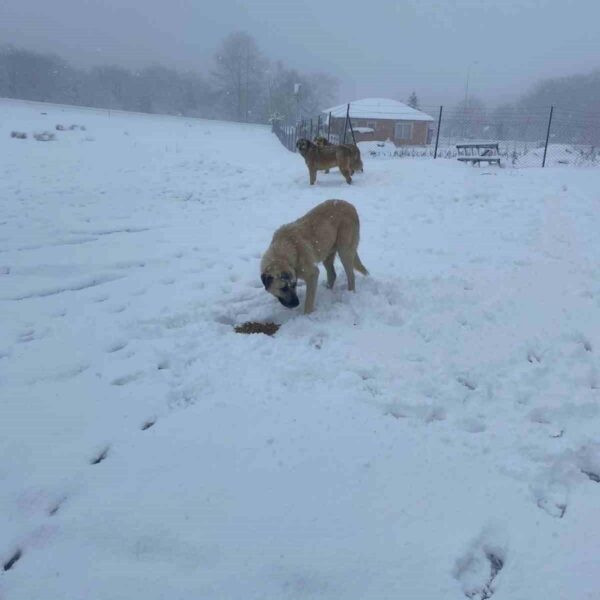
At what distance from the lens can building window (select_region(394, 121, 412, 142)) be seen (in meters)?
42.9

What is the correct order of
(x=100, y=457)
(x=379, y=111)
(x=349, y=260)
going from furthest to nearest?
(x=379, y=111) < (x=349, y=260) < (x=100, y=457)

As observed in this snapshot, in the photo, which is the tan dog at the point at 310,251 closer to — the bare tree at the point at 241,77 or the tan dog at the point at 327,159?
the tan dog at the point at 327,159

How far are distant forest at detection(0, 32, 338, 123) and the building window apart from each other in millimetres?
33234

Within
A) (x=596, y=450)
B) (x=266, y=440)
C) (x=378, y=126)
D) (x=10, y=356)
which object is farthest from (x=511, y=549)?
Result: (x=378, y=126)

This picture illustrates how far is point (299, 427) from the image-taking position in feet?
10.3

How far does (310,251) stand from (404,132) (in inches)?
1706

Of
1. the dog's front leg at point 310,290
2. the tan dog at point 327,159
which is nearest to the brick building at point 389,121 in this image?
the tan dog at point 327,159

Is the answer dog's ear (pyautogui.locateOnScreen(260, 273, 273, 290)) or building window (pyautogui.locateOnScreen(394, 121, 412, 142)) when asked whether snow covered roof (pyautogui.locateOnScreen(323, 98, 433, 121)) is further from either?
dog's ear (pyautogui.locateOnScreen(260, 273, 273, 290))

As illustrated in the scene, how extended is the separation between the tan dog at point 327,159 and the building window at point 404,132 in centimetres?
3315

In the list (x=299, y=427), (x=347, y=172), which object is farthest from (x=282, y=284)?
(x=347, y=172)

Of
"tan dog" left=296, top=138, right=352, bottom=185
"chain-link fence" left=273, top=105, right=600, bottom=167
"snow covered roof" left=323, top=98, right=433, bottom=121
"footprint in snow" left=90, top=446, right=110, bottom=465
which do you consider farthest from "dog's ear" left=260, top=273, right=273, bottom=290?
"snow covered roof" left=323, top=98, right=433, bottom=121

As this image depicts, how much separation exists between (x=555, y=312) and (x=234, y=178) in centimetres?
1177

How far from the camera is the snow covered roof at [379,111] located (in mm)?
40562

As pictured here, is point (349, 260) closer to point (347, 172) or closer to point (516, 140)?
point (347, 172)
